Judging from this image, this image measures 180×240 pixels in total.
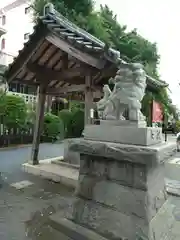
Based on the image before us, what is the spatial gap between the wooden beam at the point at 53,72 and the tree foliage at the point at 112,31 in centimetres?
828

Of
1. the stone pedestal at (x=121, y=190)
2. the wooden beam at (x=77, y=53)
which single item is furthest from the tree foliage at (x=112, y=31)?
the stone pedestal at (x=121, y=190)

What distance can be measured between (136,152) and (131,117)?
24.6 inches

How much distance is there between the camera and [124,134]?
10.7 feet

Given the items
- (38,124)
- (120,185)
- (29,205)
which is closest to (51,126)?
(38,124)

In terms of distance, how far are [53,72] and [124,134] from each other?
4.81 meters

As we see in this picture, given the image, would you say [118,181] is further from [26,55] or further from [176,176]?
[26,55]

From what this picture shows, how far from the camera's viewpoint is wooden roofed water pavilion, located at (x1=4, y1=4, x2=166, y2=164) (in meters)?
5.25

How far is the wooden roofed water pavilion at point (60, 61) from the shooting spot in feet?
17.2

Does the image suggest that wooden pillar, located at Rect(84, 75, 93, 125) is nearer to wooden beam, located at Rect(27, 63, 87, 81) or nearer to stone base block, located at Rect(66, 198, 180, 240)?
wooden beam, located at Rect(27, 63, 87, 81)

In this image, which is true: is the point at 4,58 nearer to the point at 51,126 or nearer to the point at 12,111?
the point at 51,126

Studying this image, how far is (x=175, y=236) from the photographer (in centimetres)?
331

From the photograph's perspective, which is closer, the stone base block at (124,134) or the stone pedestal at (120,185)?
the stone pedestal at (120,185)

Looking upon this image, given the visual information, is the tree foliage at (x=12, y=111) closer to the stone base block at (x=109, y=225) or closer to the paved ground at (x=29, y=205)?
the paved ground at (x=29, y=205)

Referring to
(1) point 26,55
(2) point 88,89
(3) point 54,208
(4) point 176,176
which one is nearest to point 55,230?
(3) point 54,208
